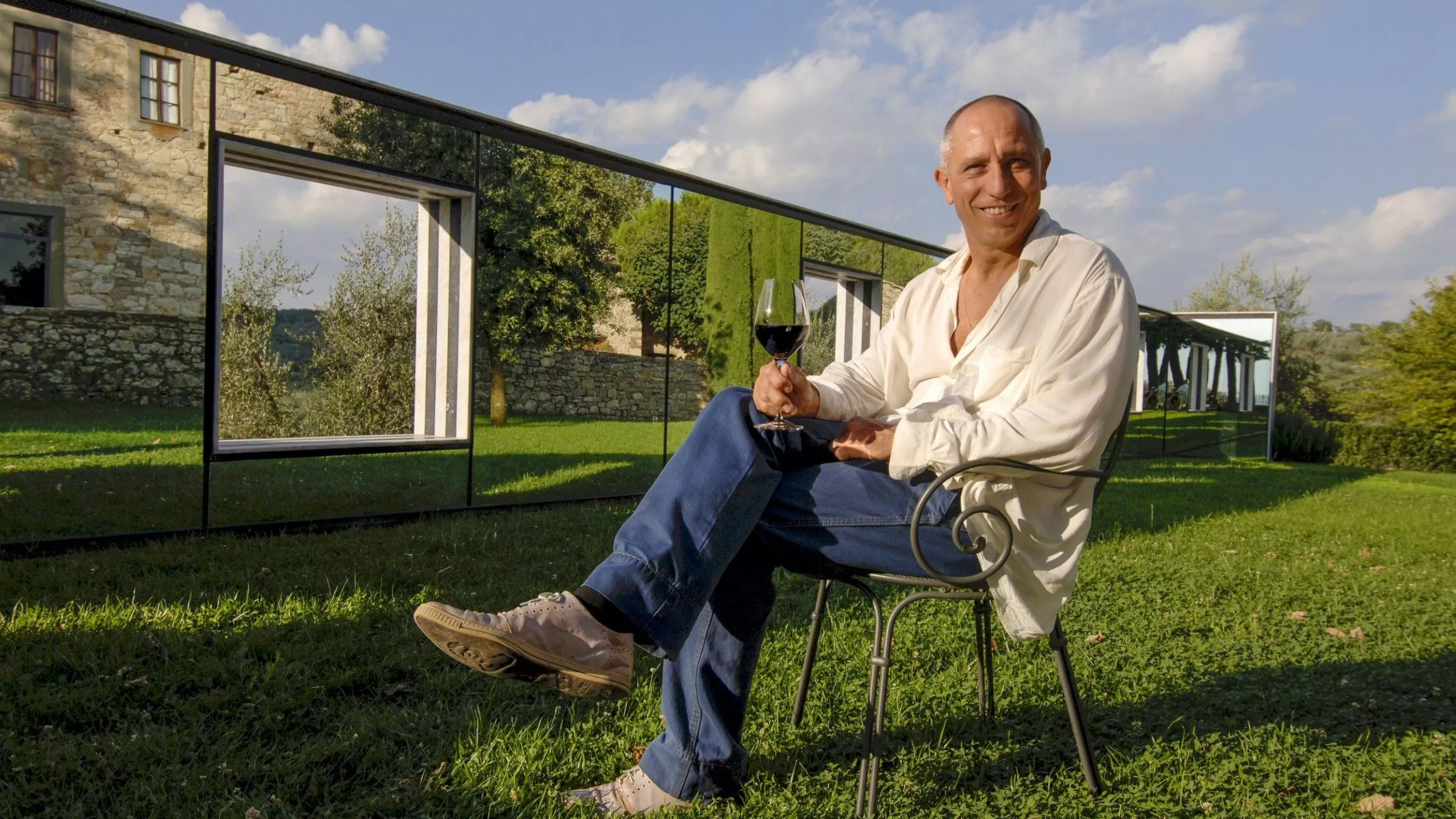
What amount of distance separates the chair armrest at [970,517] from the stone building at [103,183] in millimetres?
4193

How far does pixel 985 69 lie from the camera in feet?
16.2

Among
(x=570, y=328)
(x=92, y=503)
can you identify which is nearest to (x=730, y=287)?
(x=570, y=328)

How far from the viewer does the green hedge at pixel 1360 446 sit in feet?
59.9

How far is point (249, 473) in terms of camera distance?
16.0 ft

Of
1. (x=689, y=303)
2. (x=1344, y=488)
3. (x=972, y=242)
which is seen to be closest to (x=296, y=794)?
(x=972, y=242)

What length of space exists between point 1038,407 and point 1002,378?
8.0 inches

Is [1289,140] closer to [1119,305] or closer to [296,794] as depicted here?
[1119,305]

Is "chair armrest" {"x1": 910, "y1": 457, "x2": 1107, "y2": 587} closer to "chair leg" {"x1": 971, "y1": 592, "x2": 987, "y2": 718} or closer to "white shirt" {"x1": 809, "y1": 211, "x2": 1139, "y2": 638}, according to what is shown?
"white shirt" {"x1": 809, "y1": 211, "x2": 1139, "y2": 638}

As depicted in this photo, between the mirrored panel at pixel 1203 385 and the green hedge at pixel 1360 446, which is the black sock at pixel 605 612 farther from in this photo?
the green hedge at pixel 1360 446

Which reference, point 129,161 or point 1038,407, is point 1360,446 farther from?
point 129,161

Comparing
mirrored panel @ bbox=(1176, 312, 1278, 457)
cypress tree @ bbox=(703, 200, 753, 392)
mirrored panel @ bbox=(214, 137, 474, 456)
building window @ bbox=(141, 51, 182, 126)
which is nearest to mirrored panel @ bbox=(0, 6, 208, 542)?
building window @ bbox=(141, 51, 182, 126)

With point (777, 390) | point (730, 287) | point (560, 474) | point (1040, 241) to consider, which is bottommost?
point (560, 474)

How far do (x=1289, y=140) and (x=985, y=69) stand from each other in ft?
18.1

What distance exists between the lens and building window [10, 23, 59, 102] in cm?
411
